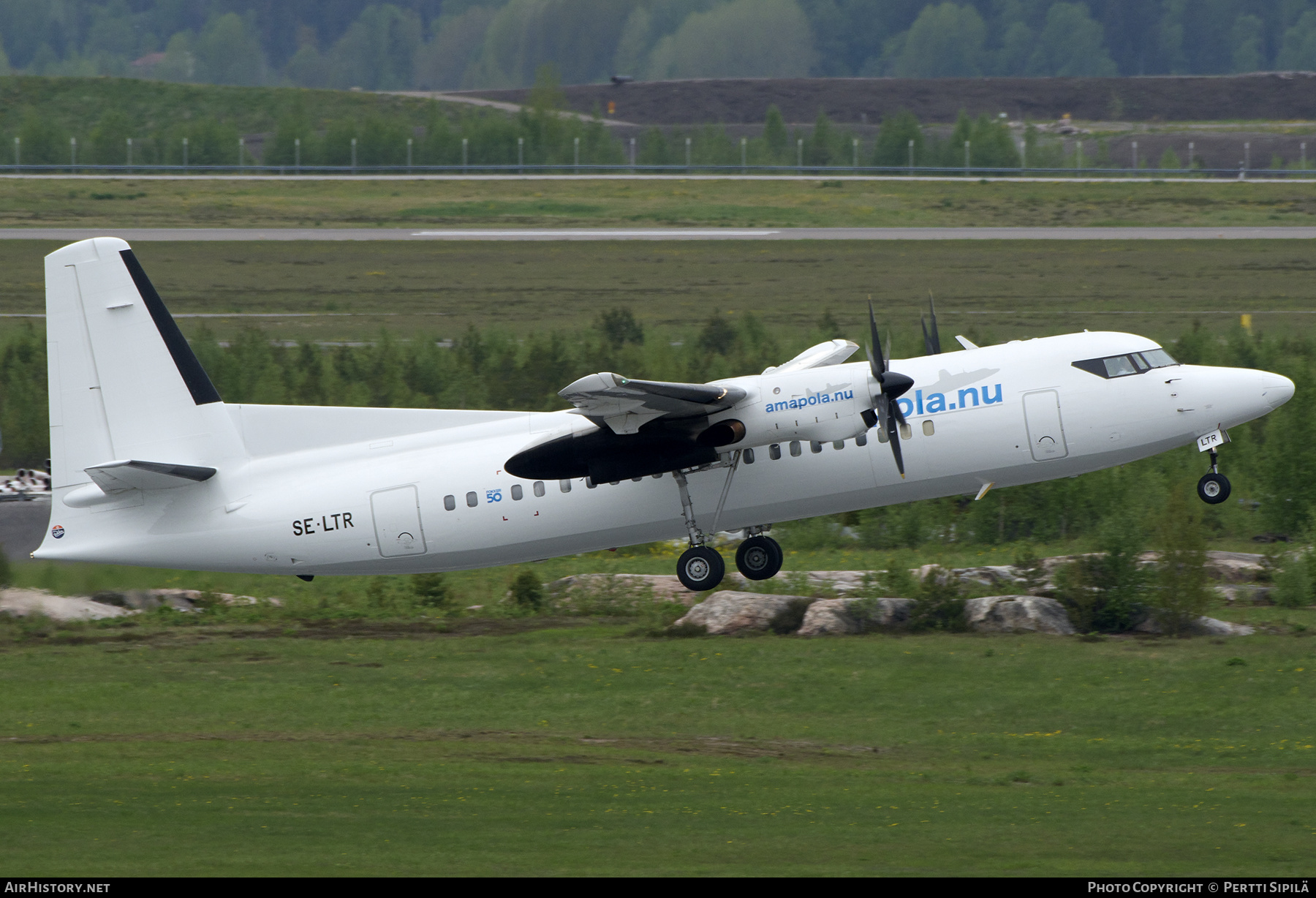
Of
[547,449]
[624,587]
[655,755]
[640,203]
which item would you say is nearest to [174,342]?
[547,449]

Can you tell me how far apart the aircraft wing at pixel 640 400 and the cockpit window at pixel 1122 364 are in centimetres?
581

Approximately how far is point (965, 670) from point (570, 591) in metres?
9.29

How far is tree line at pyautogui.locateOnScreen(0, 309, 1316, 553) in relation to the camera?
121ft

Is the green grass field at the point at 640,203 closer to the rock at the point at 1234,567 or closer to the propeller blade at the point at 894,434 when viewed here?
the rock at the point at 1234,567

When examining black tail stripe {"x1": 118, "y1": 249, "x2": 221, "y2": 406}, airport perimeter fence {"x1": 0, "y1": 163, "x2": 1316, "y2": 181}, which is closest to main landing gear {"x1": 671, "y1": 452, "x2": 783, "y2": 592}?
black tail stripe {"x1": 118, "y1": 249, "x2": 221, "y2": 406}

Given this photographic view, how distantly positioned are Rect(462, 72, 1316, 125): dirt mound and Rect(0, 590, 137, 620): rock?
9826 cm

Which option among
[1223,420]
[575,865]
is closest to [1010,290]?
[1223,420]

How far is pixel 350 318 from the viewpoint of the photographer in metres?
58.8

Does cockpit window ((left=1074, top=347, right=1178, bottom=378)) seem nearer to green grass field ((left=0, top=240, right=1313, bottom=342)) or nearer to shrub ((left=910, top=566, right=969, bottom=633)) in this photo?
shrub ((left=910, top=566, right=969, bottom=633))

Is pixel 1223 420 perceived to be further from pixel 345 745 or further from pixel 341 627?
pixel 341 627

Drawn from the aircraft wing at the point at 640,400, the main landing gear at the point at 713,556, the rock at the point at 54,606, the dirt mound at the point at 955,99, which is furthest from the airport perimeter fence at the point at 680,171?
the aircraft wing at the point at 640,400

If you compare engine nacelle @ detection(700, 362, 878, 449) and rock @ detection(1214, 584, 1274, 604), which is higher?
engine nacelle @ detection(700, 362, 878, 449)

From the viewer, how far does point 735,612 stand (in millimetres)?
29609

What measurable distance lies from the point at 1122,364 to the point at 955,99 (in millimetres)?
110819
